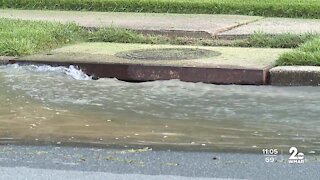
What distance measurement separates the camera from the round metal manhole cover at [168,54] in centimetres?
809

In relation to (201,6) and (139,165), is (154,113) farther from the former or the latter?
(201,6)

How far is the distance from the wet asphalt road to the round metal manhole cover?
9.39 ft

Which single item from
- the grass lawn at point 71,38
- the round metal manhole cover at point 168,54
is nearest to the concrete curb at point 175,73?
the round metal manhole cover at point 168,54

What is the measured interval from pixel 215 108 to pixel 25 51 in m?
2.86

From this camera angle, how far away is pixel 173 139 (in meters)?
5.54

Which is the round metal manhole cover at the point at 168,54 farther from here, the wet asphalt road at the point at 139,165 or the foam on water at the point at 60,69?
the wet asphalt road at the point at 139,165

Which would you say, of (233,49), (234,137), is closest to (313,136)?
(234,137)

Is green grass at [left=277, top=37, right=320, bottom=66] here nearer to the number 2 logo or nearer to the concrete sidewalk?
the concrete sidewalk

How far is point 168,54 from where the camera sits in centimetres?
827

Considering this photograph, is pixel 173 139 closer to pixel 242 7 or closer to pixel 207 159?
pixel 207 159

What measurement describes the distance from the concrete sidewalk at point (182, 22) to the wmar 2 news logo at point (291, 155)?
14.6 ft

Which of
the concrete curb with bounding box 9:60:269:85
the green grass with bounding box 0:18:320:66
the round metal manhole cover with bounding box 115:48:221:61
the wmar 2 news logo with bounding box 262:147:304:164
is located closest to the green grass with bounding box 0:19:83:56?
the green grass with bounding box 0:18:320:66

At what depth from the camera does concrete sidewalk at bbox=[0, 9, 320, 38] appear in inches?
387

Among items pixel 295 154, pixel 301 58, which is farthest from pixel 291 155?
pixel 301 58
